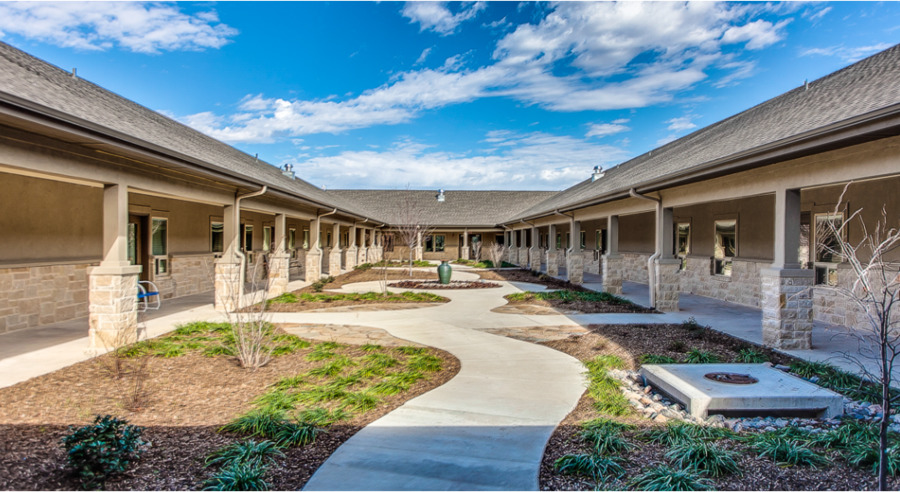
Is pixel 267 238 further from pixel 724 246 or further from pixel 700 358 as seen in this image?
pixel 700 358

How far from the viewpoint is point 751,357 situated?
23.3 feet

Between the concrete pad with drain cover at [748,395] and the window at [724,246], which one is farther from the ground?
the window at [724,246]

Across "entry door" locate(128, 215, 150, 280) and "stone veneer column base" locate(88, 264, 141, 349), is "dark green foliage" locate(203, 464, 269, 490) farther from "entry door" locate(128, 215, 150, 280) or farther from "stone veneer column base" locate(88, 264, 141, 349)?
"entry door" locate(128, 215, 150, 280)

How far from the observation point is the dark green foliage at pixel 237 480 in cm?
335

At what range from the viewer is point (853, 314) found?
364 inches

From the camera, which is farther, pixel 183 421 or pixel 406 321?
pixel 406 321

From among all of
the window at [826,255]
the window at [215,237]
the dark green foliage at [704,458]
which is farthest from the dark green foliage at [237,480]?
the window at [215,237]

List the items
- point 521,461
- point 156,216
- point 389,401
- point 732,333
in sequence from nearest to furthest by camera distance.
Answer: point 521,461, point 389,401, point 732,333, point 156,216

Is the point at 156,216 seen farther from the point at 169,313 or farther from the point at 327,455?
the point at 327,455

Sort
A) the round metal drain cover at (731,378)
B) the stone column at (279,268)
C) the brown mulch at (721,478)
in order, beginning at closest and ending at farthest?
the brown mulch at (721,478), the round metal drain cover at (731,378), the stone column at (279,268)

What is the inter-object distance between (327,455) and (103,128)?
5.41 meters

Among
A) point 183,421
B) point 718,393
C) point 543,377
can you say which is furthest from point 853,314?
point 183,421

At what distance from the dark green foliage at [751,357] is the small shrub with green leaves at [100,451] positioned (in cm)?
738

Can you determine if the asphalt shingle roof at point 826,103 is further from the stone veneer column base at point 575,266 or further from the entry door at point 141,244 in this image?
the entry door at point 141,244
